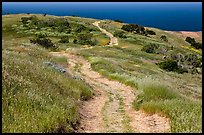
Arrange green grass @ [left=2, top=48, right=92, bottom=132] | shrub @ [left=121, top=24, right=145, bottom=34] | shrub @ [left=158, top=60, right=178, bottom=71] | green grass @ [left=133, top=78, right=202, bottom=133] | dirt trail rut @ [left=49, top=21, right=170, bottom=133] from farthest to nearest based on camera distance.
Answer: shrub @ [left=121, top=24, right=145, bottom=34] < shrub @ [left=158, top=60, right=178, bottom=71] < dirt trail rut @ [left=49, top=21, right=170, bottom=133] < green grass @ [left=133, top=78, right=202, bottom=133] < green grass @ [left=2, top=48, right=92, bottom=132]

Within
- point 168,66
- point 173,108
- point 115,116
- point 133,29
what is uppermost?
point 173,108

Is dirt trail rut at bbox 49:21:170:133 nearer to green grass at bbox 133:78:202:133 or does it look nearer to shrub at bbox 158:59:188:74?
green grass at bbox 133:78:202:133

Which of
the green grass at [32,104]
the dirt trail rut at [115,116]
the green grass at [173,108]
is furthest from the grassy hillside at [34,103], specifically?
the green grass at [173,108]

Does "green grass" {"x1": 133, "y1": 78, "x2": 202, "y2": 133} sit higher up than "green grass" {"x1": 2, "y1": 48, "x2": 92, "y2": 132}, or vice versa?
"green grass" {"x1": 2, "y1": 48, "x2": 92, "y2": 132}

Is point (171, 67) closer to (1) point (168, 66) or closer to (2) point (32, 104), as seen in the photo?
(1) point (168, 66)

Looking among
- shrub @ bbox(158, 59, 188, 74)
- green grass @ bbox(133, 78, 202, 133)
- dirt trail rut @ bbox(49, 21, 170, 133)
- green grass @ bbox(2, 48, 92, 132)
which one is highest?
green grass @ bbox(2, 48, 92, 132)

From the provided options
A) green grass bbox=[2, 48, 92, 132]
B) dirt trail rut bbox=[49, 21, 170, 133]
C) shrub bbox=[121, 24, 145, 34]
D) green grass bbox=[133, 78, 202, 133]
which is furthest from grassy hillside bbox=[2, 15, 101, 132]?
shrub bbox=[121, 24, 145, 34]

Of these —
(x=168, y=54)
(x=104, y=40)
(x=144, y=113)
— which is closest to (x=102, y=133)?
Result: (x=144, y=113)

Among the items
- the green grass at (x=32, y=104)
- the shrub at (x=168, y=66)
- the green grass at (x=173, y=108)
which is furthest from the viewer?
the shrub at (x=168, y=66)

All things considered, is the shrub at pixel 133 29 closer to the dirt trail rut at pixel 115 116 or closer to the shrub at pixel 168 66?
the shrub at pixel 168 66

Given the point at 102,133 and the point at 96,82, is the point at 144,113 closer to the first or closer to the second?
the point at 102,133

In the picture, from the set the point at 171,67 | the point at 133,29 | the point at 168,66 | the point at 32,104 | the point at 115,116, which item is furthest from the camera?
the point at 133,29

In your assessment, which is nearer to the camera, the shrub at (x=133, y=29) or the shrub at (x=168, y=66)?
the shrub at (x=168, y=66)

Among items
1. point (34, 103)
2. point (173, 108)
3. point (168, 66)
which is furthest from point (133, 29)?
point (34, 103)
